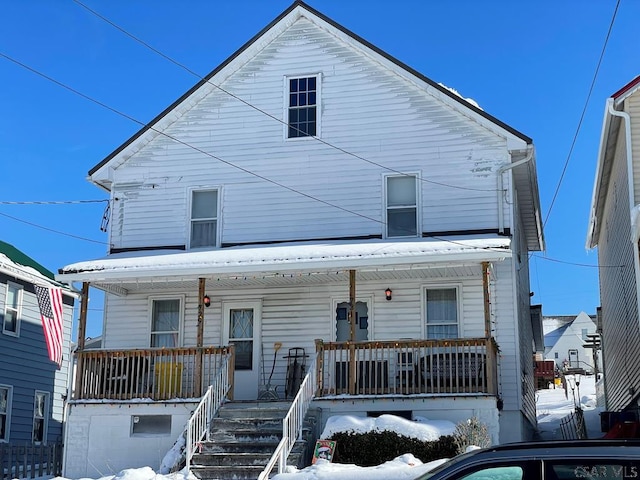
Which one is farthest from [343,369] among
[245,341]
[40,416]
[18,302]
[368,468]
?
[40,416]

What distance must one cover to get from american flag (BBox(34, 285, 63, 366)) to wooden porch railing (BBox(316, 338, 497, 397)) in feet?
27.1

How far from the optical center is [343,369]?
17500mm

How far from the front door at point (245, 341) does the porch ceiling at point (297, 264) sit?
23.8 inches

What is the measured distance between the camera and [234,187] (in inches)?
795

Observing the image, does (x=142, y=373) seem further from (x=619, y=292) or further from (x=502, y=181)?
(x=619, y=292)

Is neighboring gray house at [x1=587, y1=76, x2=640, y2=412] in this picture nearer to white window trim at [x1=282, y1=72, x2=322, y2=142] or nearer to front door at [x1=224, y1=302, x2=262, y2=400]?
white window trim at [x1=282, y1=72, x2=322, y2=142]

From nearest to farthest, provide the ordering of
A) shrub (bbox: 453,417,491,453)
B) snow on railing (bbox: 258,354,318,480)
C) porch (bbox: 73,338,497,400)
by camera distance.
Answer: snow on railing (bbox: 258,354,318,480)
shrub (bbox: 453,417,491,453)
porch (bbox: 73,338,497,400)

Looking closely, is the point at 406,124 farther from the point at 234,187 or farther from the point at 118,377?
the point at 118,377

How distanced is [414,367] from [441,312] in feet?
7.46

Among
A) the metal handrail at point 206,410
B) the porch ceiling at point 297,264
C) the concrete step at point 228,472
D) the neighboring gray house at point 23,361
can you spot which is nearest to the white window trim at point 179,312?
the porch ceiling at point 297,264

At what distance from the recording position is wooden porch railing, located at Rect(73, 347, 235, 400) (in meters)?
17.3

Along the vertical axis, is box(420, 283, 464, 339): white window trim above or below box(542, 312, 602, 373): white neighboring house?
below

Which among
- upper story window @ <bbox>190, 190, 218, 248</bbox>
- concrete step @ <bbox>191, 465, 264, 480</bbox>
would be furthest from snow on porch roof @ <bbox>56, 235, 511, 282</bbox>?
concrete step @ <bbox>191, 465, 264, 480</bbox>

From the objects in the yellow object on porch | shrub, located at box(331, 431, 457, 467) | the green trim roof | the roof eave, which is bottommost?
shrub, located at box(331, 431, 457, 467)
